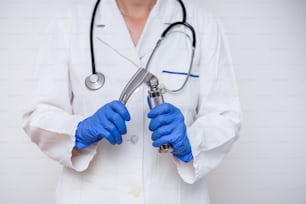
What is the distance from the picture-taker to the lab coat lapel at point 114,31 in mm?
995

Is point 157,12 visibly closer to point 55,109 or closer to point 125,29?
point 125,29

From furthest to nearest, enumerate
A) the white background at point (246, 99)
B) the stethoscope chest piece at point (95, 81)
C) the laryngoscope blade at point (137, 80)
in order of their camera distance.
Result: the white background at point (246, 99) → the stethoscope chest piece at point (95, 81) → the laryngoscope blade at point (137, 80)

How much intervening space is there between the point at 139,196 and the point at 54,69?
37cm

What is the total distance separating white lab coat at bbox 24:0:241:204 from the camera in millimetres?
952

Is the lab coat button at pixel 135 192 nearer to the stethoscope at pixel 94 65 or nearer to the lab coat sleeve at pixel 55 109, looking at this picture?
the lab coat sleeve at pixel 55 109

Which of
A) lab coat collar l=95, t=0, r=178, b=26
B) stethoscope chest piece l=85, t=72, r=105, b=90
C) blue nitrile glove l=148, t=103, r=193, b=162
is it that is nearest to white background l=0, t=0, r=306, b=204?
lab coat collar l=95, t=0, r=178, b=26

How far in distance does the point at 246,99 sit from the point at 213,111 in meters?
0.49

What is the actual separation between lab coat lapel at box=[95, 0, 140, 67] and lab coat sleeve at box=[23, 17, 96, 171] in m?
0.09

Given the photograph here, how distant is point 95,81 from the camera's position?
97cm

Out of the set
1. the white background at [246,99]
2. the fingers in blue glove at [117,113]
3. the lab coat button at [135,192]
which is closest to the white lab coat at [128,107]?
the lab coat button at [135,192]

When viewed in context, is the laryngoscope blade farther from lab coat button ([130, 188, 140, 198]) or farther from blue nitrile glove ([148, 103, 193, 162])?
lab coat button ([130, 188, 140, 198])

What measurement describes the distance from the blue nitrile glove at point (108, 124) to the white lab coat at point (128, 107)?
50mm

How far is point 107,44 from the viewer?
1.01 metres

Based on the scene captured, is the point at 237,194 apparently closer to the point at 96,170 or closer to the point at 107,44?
the point at 96,170
